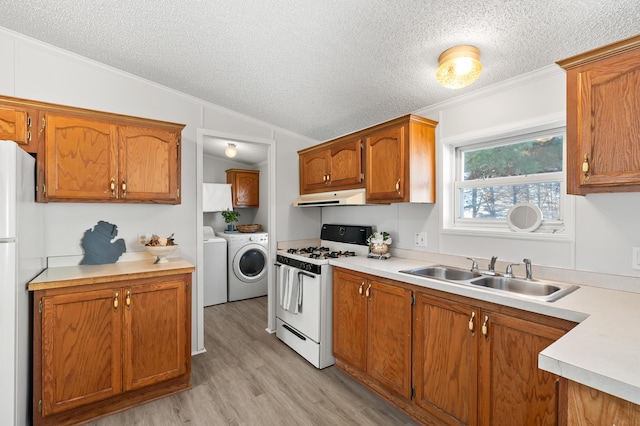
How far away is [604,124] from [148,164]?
294 centimetres

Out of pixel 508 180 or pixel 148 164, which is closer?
pixel 508 180

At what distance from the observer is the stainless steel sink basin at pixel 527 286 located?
1743mm

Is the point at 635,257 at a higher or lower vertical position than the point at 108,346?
higher

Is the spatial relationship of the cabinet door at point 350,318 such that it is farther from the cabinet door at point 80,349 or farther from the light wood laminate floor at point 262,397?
the cabinet door at point 80,349

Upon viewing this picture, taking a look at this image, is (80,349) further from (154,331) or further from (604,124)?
(604,124)

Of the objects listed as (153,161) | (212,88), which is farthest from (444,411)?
(212,88)

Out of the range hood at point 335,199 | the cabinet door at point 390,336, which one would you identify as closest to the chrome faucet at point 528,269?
the cabinet door at point 390,336

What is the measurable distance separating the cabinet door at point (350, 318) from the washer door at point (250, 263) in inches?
88.5

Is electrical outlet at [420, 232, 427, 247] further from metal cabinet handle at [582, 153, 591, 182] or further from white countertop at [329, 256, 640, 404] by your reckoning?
metal cabinet handle at [582, 153, 591, 182]

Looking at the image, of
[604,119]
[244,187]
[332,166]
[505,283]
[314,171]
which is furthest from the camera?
[244,187]

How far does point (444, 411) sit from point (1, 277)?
255 cm

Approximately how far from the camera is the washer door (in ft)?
14.8

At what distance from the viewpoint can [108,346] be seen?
209cm

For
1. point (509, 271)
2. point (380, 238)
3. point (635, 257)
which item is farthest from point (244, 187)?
point (635, 257)
